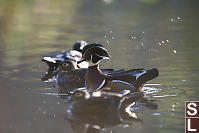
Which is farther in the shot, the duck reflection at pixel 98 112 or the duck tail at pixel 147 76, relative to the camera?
the duck tail at pixel 147 76

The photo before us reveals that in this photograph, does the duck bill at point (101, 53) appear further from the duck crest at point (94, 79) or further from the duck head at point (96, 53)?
the duck crest at point (94, 79)

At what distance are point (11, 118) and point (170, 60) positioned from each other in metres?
5.41

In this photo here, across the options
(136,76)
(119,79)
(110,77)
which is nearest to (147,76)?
(136,76)

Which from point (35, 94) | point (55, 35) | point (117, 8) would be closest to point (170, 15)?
point (117, 8)

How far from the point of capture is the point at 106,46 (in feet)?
45.8

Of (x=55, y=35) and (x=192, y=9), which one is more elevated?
(x=192, y=9)

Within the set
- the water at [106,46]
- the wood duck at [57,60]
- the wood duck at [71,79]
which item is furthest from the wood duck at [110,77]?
the wood duck at [57,60]

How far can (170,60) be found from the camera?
11555 mm

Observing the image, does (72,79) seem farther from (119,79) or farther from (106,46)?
(106,46)

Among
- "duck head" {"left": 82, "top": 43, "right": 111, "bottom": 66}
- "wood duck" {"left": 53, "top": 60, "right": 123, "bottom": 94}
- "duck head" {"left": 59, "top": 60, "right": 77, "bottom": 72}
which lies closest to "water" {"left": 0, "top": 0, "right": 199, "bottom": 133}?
"wood duck" {"left": 53, "top": 60, "right": 123, "bottom": 94}

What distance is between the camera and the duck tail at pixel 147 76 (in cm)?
834

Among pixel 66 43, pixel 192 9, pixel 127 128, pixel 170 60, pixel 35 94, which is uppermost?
pixel 192 9

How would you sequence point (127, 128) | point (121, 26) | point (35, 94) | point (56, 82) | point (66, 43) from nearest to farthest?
point (127, 128) → point (35, 94) → point (56, 82) → point (66, 43) → point (121, 26)

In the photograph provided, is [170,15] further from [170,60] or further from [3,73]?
[3,73]
